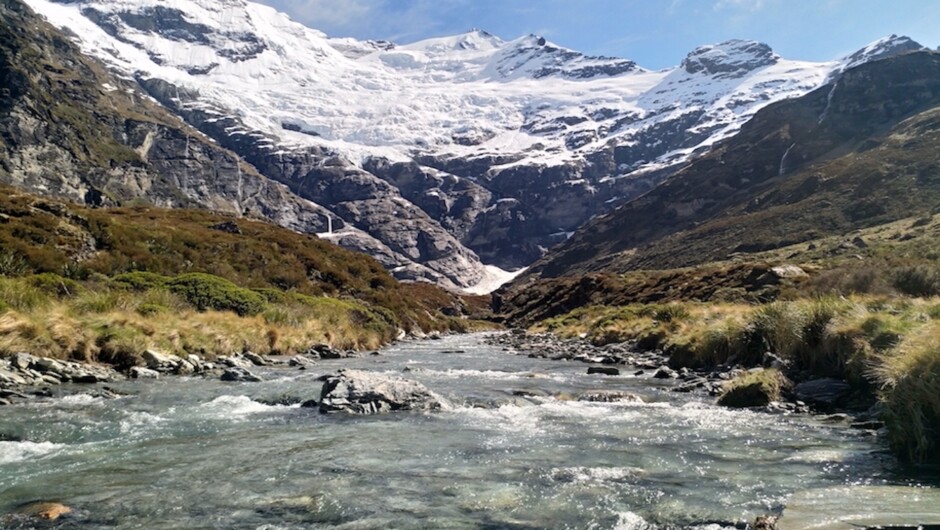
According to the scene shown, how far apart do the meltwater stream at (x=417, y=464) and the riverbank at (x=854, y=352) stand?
812mm

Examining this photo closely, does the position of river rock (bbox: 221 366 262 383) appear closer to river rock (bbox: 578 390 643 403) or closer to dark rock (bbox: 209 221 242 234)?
river rock (bbox: 578 390 643 403)

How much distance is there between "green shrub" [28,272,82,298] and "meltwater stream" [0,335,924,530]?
11.4 meters

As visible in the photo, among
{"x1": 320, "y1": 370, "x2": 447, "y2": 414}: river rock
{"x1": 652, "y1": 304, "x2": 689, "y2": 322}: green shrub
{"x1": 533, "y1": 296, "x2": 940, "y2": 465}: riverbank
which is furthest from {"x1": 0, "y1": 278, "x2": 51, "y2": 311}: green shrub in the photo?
{"x1": 652, "y1": 304, "x2": 689, "y2": 322}: green shrub

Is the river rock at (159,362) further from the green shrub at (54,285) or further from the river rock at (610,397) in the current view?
the river rock at (610,397)

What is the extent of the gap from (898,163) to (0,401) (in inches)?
5875

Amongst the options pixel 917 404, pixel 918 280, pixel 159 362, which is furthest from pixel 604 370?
pixel 159 362

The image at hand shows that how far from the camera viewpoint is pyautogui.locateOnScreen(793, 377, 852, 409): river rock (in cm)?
1275

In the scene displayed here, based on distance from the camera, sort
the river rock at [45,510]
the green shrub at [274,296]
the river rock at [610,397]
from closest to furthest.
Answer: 1. the river rock at [45,510]
2. the river rock at [610,397]
3. the green shrub at [274,296]

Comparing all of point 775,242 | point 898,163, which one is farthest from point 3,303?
point 898,163

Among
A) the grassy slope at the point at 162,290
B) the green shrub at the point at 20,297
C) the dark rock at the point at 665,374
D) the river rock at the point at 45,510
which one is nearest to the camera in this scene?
the river rock at the point at 45,510

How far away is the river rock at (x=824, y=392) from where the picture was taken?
41.8 feet

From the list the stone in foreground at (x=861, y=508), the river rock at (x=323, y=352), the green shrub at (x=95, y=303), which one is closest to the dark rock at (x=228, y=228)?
the river rock at (x=323, y=352)

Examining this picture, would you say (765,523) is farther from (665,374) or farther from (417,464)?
(665,374)

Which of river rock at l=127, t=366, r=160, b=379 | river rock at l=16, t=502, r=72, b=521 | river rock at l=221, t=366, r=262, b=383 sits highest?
river rock at l=127, t=366, r=160, b=379
